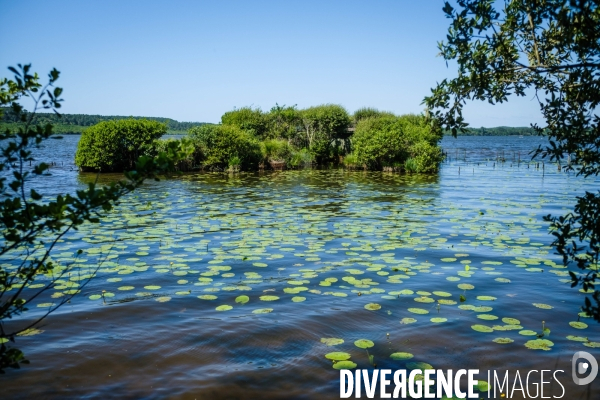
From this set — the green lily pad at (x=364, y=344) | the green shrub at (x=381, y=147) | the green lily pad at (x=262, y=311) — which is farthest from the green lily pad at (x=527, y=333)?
the green shrub at (x=381, y=147)

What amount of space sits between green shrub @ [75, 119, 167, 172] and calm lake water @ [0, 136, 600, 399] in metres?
18.1

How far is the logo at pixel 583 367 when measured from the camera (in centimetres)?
461

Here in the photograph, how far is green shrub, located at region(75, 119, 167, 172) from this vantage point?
29281mm

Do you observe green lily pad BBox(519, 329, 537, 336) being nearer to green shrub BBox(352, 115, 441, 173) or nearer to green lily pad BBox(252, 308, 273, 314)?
green lily pad BBox(252, 308, 273, 314)

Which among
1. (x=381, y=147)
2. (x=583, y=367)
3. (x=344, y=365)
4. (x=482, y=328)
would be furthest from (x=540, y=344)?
(x=381, y=147)

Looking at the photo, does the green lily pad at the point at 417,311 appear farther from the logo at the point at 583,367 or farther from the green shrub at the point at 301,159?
the green shrub at the point at 301,159

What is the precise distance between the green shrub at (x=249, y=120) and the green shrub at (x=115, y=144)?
11.2 meters

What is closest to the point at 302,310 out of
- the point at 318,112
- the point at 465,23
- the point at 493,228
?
Answer: the point at 465,23

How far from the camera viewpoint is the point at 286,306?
6.50 meters

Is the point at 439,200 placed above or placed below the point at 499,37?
below

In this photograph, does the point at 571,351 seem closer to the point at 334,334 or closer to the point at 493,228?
the point at 334,334

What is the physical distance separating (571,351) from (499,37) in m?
3.64

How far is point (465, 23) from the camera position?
3.77m

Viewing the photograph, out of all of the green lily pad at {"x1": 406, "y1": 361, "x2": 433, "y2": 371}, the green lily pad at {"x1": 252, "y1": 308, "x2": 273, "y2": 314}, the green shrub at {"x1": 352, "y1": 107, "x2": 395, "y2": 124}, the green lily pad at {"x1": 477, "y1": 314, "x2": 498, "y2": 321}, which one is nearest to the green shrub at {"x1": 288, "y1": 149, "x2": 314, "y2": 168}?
the green shrub at {"x1": 352, "y1": 107, "x2": 395, "y2": 124}
